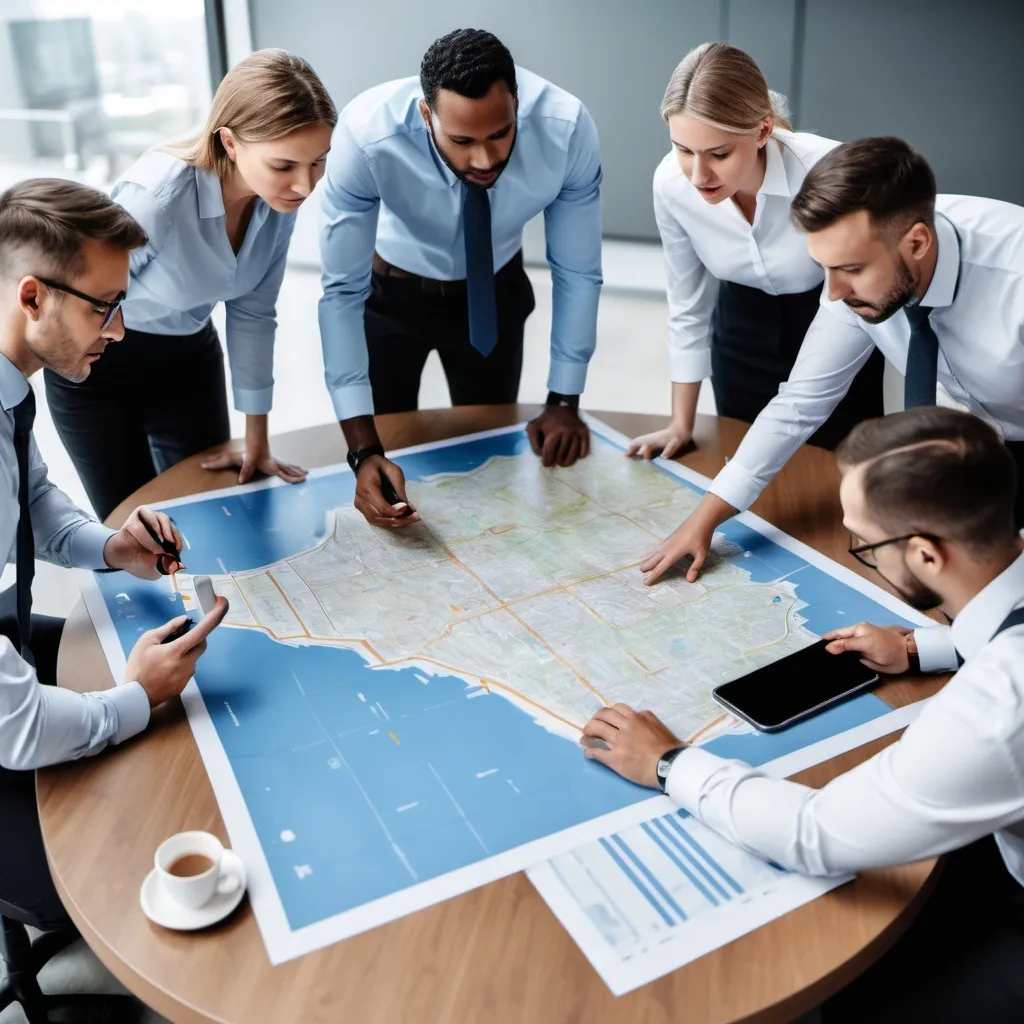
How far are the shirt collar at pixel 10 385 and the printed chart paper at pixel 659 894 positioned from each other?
3.11 feet

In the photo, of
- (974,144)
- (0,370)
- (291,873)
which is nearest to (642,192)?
(974,144)

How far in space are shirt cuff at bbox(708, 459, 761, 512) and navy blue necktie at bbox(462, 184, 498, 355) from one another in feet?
1.97

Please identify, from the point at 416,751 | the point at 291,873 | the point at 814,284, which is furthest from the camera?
the point at 814,284

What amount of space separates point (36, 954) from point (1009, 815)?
1448 millimetres

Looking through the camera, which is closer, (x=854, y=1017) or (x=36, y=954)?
(x=854, y=1017)

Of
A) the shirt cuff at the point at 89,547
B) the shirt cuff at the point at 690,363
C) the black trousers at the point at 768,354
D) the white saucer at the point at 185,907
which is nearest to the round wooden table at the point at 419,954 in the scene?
the white saucer at the point at 185,907

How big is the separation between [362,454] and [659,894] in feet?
3.75

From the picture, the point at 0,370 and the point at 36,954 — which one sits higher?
the point at 0,370

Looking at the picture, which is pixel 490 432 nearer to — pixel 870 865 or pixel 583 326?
pixel 583 326

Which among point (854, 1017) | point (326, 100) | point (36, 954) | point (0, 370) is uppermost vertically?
point (326, 100)

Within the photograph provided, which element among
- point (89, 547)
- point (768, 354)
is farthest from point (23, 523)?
point (768, 354)

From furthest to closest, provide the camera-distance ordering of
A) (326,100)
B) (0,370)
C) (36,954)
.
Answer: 1. (326,100)
2. (36,954)
3. (0,370)

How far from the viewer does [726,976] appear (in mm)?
973

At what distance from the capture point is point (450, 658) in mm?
1432
